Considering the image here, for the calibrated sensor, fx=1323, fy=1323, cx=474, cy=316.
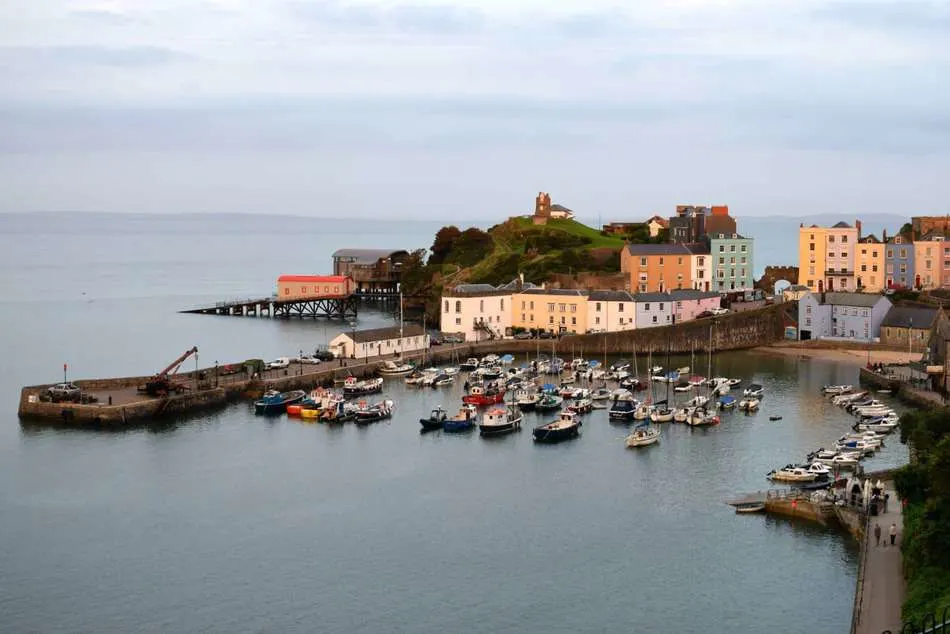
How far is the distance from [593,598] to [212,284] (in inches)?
3464

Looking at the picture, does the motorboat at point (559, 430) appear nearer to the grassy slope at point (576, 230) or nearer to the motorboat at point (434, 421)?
the motorboat at point (434, 421)

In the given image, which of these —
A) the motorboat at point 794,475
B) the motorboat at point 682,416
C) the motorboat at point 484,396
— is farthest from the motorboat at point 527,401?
the motorboat at point 794,475

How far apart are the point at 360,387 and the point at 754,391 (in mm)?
12457

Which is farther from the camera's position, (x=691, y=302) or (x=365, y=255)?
(x=365, y=255)

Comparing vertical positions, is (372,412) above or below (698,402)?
below

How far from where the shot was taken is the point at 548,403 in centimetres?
3966

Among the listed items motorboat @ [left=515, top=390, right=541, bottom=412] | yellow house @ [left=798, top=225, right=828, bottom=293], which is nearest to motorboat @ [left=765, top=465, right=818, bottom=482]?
motorboat @ [left=515, top=390, right=541, bottom=412]

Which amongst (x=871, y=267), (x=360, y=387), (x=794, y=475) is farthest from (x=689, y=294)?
(x=794, y=475)

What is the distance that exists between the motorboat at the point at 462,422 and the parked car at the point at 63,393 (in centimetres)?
1098

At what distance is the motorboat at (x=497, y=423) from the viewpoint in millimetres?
36000

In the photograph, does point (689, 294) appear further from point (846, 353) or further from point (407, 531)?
point (407, 531)

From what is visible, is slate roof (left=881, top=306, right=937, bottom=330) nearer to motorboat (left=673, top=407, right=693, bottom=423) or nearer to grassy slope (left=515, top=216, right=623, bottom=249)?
motorboat (left=673, top=407, right=693, bottom=423)

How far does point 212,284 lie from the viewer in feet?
351

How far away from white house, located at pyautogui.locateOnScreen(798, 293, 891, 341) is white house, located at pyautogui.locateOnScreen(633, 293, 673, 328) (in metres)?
5.50
